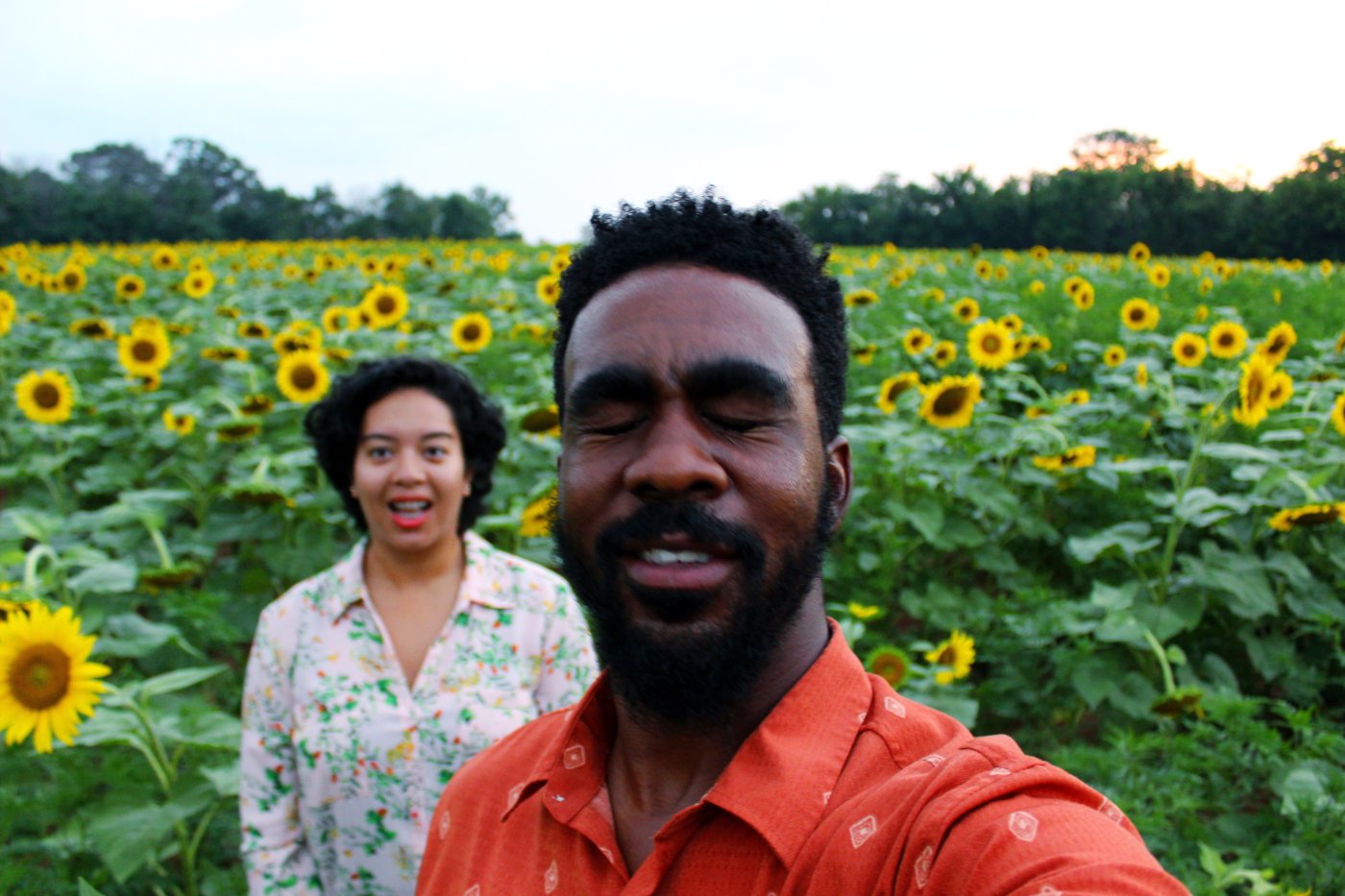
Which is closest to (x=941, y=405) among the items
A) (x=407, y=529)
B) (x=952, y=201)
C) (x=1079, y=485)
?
(x=1079, y=485)

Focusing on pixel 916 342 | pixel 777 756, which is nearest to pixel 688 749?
pixel 777 756

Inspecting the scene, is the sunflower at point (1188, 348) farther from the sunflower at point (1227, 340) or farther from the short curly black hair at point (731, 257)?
the short curly black hair at point (731, 257)

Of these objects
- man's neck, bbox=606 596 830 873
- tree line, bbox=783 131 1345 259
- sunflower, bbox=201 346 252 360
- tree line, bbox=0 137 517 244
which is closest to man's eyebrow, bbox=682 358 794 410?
man's neck, bbox=606 596 830 873

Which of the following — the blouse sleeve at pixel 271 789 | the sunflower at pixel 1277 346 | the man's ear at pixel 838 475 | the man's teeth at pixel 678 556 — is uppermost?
the man's ear at pixel 838 475

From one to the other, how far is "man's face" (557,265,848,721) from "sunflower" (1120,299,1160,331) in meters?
7.45

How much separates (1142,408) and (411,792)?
4756 millimetres

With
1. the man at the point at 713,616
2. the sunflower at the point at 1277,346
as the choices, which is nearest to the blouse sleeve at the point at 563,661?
the man at the point at 713,616

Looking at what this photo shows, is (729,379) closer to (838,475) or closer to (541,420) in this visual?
(838,475)

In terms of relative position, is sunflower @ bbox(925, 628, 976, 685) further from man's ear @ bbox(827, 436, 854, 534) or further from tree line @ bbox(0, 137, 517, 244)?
tree line @ bbox(0, 137, 517, 244)

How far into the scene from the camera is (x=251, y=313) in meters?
9.86

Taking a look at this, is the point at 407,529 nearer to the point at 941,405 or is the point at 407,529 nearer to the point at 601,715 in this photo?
the point at 601,715

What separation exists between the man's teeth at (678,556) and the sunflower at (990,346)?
215 inches

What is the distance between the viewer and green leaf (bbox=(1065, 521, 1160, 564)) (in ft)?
12.6

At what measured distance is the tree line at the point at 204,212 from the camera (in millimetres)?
25781
